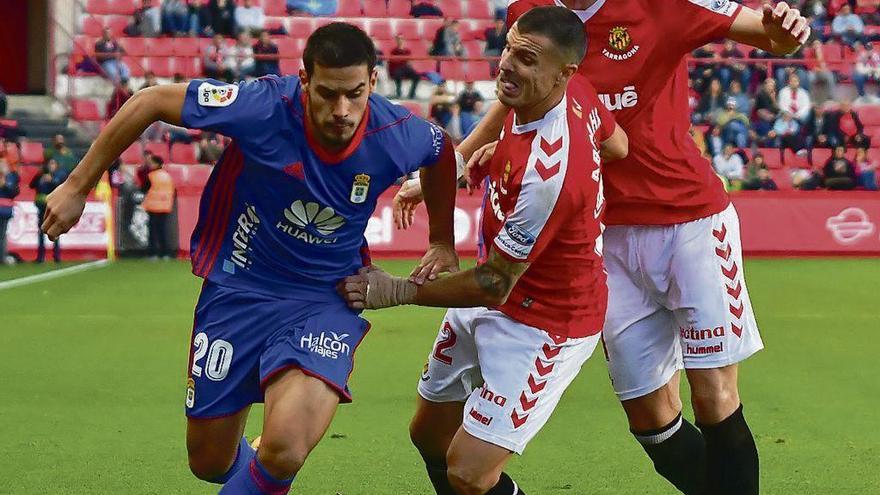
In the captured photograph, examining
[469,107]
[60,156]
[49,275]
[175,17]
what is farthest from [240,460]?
[175,17]

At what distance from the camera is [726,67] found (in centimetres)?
2391

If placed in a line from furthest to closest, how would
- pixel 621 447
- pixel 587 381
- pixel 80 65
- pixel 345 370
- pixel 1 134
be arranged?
1. pixel 80 65
2. pixel 1 134
3. pixel 587 381
4. pixel 621 447
5. pixel 345 370

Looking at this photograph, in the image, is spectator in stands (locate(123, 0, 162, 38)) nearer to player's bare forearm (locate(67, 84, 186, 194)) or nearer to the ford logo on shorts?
player's bare forearm (locate(67, 84, 186, 194))

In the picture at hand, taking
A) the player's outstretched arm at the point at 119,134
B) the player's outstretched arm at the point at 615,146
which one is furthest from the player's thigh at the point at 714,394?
the player's outstretched arm at the point at 119,134

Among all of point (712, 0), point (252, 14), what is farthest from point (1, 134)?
point (712, 0)

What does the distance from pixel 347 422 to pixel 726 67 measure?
17.1 m

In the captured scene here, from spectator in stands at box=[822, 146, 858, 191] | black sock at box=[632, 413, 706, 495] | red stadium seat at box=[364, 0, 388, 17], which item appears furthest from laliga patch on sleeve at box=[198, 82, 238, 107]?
red stadium seat at box=[364, 0, 388, 17]

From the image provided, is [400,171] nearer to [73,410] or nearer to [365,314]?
[73,410]

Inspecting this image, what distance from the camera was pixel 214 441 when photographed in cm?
561

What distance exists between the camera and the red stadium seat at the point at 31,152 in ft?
79.7

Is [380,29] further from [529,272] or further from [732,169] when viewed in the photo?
[529,272]

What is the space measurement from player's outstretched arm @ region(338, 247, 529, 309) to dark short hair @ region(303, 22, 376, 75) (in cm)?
87

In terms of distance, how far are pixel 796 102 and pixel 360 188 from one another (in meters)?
19.6

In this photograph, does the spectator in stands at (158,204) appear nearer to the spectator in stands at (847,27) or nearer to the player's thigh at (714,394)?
the spectator in stands at (847,27)
